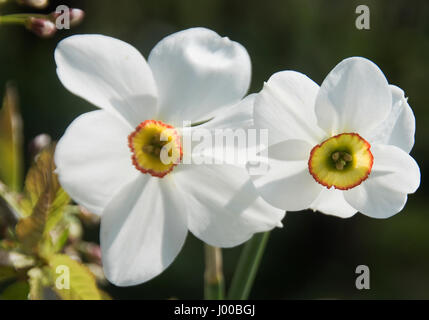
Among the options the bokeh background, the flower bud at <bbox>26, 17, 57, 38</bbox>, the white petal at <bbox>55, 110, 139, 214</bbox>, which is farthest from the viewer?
the bokeh background

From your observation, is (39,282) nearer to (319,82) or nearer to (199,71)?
(199,71)

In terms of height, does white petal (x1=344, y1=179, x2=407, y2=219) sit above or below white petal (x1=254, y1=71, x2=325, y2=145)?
below

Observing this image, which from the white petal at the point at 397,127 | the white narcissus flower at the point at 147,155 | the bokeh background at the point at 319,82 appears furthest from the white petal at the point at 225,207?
the bokeh background at the point at 319,82

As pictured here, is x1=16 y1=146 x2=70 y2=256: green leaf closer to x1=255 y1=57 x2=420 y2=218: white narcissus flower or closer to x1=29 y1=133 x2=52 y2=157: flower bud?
x1=29 y1=133 x2=52 y2=157: flower bud

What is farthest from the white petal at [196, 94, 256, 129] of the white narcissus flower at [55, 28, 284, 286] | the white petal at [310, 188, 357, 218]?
the white petal at [310, 188, 357, 218]

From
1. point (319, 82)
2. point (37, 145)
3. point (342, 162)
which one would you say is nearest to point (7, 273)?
point (37, 145)

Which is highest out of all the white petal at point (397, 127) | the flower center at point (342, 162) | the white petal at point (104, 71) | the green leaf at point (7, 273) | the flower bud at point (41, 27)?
the flower bud at point (41, 27)

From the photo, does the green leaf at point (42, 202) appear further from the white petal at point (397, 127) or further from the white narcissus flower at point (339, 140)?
the white petal at point (397, 127)
